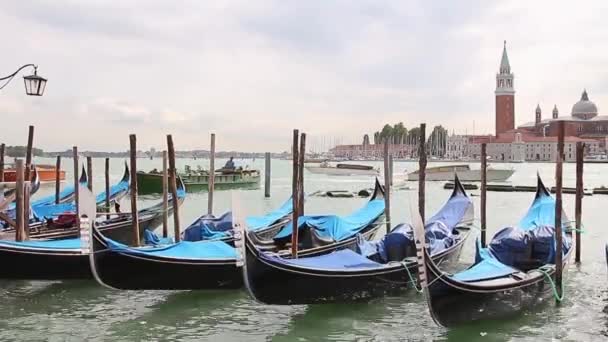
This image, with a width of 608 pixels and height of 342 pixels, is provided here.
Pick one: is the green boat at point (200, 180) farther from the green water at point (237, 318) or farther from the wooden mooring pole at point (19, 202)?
the green water at point (237, 318)

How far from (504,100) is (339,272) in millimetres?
89348

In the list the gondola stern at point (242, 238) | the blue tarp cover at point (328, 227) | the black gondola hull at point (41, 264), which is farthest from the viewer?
the blue tarp cover at point (328, 227)

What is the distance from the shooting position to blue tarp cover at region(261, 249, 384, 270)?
5867 millimetres

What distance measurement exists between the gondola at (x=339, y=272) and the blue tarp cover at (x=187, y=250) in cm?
85

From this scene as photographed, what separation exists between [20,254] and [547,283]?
510 cm

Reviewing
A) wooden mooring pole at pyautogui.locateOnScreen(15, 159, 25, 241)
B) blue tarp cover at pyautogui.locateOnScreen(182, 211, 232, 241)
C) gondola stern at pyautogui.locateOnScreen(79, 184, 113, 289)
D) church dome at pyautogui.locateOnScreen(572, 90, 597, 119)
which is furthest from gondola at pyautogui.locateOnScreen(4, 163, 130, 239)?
church dome at pyautogui.locateOnScreen(572, 90, 597, 119)

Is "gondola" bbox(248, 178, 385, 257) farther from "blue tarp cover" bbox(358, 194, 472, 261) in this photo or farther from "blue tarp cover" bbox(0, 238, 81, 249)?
"blue tarp cover" bbox(0, 238, 81, 249)

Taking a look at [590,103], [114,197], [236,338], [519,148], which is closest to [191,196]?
[114,197]

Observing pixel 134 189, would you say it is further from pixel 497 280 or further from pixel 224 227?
pixel 497 280

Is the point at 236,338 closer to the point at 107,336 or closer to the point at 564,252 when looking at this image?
the point at 107,336

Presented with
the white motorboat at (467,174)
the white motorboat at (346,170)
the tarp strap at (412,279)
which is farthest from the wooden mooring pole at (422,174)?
the white motorboat at (346,170)

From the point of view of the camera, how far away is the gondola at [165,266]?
6234 millimetres

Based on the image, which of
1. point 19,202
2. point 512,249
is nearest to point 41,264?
point 19,202

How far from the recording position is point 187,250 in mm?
6598
